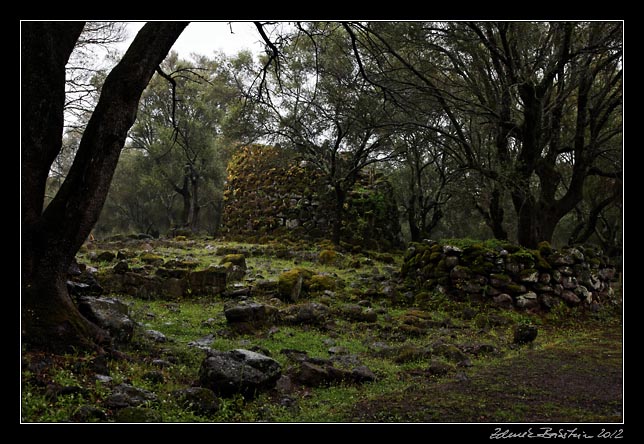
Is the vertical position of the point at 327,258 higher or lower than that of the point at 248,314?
higher

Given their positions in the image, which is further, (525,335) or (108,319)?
(525,335)

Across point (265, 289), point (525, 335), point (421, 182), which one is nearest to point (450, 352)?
point (525, 335)

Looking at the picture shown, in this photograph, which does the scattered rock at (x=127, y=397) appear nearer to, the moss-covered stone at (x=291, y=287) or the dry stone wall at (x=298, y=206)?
the moss-covered stone at (x=291, y=287)

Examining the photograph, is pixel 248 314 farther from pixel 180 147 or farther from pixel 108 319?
pixel 180 147

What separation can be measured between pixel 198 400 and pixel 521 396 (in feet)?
10.3

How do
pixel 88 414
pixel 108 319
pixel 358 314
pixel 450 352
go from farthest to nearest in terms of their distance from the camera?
pixel 358 314 < pixel 450 352 < pixel 108 319 < pixel 88 414

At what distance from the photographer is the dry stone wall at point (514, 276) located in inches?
385

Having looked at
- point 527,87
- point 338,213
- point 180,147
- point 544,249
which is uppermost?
point 180,147

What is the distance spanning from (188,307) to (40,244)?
161 inches

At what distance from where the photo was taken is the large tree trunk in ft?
15.1

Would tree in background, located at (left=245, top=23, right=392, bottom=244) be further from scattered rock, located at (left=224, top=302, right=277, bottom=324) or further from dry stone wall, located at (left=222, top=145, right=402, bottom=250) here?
scattered rock, located at (left=224, top=302, right=277, bottom=324)

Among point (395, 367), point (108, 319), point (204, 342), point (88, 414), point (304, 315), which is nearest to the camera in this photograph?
point (88, 414)

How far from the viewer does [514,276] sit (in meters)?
9.98
